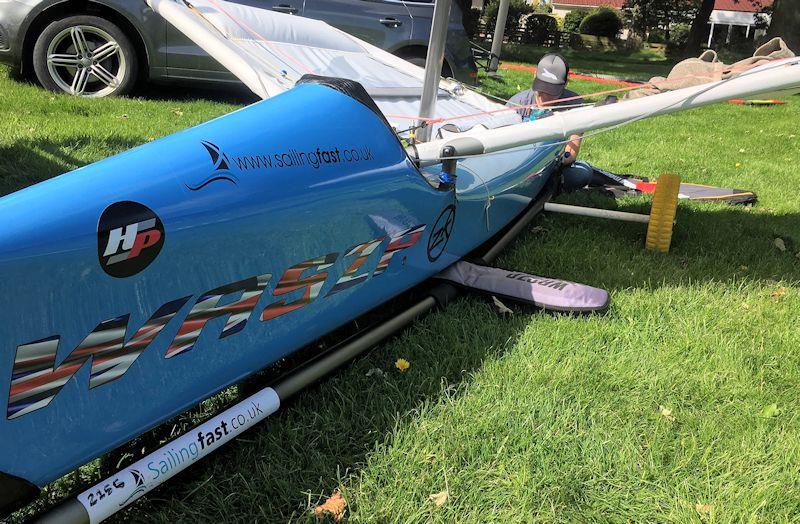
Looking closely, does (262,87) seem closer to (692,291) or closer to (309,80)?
(309,80)

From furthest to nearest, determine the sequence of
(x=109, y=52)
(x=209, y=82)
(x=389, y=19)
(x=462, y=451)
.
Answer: (x=389, y=19)
(x=209, y=82)
(x=109, y=52)
(x=462, y=451)

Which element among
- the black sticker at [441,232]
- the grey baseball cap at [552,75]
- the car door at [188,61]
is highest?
the grey baseball cap at [552,75]

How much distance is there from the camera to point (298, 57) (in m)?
4.68

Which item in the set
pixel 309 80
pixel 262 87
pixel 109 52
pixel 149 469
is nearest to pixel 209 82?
pixel 109 52

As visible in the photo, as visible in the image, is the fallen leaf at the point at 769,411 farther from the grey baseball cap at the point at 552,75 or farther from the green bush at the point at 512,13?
the green bush at the point at 512,13

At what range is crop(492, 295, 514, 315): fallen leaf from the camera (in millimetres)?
2852

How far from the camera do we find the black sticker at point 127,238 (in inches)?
56.4

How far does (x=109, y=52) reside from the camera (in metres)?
5.45

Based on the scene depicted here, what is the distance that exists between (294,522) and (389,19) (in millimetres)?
6285

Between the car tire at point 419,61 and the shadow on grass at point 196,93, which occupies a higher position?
the car tire at point 419,61

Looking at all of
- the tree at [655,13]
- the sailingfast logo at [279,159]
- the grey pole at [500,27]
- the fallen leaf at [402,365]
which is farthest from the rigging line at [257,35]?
the tree at [655,13]

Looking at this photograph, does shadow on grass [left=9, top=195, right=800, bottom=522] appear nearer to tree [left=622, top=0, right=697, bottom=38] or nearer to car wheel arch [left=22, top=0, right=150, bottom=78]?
car wheel arch [left=22, top=0, right=150, bottom=78]

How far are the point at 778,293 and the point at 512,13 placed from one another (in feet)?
105

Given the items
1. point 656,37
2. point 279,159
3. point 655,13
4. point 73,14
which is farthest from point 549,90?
point 656,37
